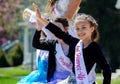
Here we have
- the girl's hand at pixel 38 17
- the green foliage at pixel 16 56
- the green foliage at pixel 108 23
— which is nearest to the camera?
the girl's hand at pixel 38 17

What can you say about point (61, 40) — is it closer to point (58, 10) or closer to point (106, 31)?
point (58, 10)

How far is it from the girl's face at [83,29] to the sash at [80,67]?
0.45 feet

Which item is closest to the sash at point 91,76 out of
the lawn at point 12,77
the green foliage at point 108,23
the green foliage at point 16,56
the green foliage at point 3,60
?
the lawn at point 12,77

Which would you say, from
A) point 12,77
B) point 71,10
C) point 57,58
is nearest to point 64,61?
point 57,58

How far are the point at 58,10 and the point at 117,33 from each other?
85.5 feet

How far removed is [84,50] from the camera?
4445 mm

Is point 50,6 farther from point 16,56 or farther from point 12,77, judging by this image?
point 16,56

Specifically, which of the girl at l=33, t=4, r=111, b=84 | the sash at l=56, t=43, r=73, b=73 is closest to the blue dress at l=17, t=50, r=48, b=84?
the sash at l=56, t=43, r=73, b=73

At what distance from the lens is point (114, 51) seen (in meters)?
31.0

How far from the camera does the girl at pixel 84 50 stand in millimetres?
4301

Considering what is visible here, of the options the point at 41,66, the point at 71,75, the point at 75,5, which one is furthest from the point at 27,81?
the point at 75,5

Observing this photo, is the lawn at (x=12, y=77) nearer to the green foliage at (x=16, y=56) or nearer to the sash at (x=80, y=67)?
the green foliage at (x=16, y=56)

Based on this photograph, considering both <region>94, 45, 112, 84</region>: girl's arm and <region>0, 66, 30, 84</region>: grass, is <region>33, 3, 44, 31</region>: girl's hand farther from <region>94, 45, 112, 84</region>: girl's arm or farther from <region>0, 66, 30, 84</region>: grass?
<region>0, 66, 30, 84</region>: grass

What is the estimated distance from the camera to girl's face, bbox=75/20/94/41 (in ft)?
14.6
